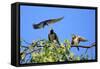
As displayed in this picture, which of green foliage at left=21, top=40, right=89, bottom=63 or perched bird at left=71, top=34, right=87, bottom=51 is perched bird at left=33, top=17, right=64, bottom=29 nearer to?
green foliage at left=21, top=40, right=89, bottom=63

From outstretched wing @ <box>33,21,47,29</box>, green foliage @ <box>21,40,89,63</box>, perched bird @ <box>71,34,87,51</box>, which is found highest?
outstretched wing @ <box>33,21,47,29</box>

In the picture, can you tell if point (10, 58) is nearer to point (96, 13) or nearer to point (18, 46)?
point (18, 46)

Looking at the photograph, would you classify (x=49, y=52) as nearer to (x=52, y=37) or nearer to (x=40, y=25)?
(x=52, y=37)

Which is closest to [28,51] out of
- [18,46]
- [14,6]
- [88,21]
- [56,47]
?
[18,46]

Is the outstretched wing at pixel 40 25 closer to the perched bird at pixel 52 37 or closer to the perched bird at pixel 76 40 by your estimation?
the perched bird at pixel 52 37

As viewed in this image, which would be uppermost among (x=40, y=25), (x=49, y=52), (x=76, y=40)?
(x=40, y=25)

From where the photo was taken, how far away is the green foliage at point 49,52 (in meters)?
2.05

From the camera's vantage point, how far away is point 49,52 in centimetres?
211

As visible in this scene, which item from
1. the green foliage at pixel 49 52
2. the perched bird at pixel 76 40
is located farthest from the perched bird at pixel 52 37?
the perched bird at pixel 76 40

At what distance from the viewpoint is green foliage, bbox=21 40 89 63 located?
A: 6.72 ft

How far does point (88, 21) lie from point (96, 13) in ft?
0.37

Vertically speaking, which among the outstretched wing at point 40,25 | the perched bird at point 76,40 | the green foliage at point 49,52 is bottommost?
the green foliage at point 49,52

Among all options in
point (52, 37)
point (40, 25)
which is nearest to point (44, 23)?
point (40, 25)

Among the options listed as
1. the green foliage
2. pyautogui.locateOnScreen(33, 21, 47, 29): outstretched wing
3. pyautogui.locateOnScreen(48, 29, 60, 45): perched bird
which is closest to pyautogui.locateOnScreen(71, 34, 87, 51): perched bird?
the green foliage
